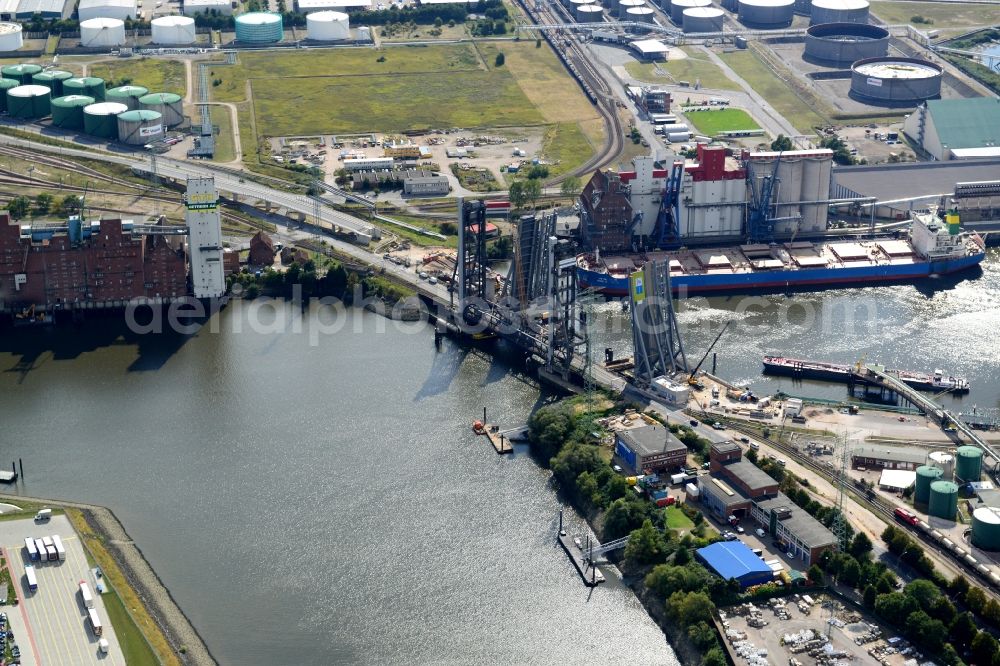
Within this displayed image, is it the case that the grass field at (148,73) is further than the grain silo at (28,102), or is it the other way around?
the grass field at (148,73)

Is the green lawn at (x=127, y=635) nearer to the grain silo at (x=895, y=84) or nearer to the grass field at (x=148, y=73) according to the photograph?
the grass field at (x=148, y=73)

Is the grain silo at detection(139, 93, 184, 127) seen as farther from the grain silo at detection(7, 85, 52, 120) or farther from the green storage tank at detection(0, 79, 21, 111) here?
the green storage tank at detection(0, 79, 21, 111)

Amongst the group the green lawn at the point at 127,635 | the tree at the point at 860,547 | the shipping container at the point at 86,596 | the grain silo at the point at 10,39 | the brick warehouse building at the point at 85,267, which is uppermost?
the grain silo at the point at 10,39

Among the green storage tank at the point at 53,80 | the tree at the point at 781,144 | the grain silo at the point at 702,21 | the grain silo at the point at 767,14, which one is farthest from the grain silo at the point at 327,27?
the tree at the point at 781,144

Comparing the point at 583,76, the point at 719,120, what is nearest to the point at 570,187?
the point at 719,120

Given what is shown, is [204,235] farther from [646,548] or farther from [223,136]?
[646,548]

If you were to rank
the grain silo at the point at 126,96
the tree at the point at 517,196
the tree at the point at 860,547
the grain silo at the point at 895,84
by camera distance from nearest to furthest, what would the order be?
1. the tree at the point at 860,547
2. the tree at the point at 517,196
3. the grain silo at the point at 126,96
4. the grain silo at the point at 895,84
